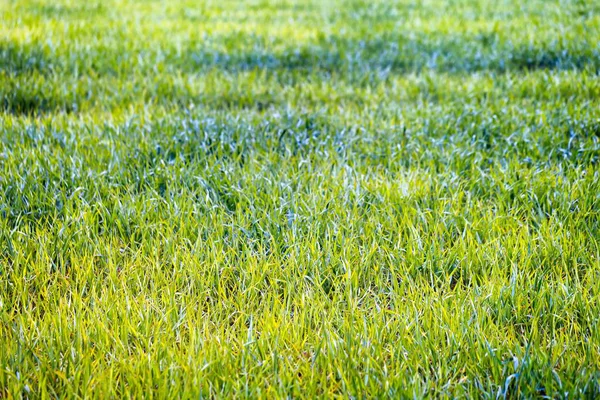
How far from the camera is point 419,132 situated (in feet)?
13.1

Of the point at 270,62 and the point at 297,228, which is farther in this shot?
the point at 270,62

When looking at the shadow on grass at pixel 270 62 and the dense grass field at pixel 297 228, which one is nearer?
the dense grass field at pixel 297 228

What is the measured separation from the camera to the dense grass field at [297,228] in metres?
2.02

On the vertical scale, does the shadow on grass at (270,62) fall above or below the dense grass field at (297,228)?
above

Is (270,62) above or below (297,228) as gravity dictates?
above

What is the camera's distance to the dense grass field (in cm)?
202

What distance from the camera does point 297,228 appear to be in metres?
2.89

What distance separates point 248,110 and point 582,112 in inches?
99.1

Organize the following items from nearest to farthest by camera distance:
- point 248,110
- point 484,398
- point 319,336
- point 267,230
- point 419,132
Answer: point 484,398
point 319,336
point 267,230
point 419,132
point 248,110

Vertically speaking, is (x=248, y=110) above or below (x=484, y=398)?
above

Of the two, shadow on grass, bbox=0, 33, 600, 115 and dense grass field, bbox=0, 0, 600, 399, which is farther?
shadow on grass, bbox=0, 33, 600, 115

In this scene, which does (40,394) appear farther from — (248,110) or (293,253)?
(248,110)

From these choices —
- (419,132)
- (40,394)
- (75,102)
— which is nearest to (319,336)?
(40,394)

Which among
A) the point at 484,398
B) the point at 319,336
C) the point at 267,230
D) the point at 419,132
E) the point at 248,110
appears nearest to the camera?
the point at 484,398
